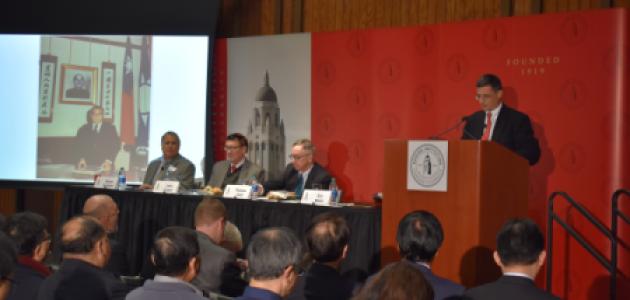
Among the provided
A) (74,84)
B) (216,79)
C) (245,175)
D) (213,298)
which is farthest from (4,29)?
(213,298)

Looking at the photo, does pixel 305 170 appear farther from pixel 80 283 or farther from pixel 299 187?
pixel 80 283

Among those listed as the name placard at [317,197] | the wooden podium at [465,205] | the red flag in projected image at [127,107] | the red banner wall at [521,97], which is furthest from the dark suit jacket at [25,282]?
the red flag in projected image at [127,107]

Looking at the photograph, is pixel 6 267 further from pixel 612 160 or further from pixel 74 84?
pixel 74 84

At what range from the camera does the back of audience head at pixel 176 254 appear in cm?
270

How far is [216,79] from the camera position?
859 cm

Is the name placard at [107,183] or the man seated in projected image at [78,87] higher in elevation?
the man seated in projected image at [78,87]

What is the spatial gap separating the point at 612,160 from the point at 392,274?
189 inches

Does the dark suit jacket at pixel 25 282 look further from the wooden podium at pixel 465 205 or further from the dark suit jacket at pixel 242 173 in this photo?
the dark suit jacket at pixel 242 173

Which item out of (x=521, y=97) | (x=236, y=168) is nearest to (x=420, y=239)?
(x=521, y=97)

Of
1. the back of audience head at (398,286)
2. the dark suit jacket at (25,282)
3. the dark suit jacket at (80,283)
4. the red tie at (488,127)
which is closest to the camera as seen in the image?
the back of audience head at (398,286)

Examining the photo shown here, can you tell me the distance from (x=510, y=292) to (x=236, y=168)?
4588 millimetres

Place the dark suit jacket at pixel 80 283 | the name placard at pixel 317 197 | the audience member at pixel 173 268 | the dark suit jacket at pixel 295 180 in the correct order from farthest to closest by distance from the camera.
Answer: the dark suit jacket at pixel 295 180, the name placard at pixel 317 197, the dark suit jacket at pixel 80 283, the audience member at pixel 173 268

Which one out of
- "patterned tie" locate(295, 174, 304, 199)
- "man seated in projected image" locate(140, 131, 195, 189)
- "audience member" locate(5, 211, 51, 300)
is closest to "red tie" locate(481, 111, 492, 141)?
"patterned tie" locate(295, 174, 304, 199)

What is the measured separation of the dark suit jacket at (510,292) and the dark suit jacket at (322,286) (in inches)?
17.2
